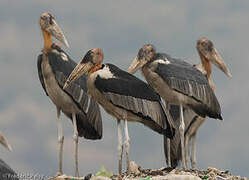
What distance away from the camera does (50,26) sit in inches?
711

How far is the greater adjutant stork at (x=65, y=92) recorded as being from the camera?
17.0 m

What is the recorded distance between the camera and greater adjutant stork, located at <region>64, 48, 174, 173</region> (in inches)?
610

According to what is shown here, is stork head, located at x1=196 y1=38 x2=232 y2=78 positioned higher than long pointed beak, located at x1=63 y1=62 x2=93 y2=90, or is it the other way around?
stork head, located at x1=196 y1=38 x2=232 y2=78

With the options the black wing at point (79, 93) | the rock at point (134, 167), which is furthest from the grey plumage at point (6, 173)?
the black wing at point (79, 93)

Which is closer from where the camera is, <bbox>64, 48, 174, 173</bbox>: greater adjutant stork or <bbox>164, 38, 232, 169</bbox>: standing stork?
<bbox>64, 48, 174, 173</bbox>: greater adjutant stork

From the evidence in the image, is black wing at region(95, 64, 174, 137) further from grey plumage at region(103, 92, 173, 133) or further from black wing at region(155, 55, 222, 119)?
black wing at region(155, 55, 222, 119)

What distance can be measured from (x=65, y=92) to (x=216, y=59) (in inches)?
188

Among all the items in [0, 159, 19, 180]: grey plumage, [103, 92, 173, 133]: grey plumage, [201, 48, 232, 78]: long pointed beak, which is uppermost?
[201, 48, 232, 78]: long pointed beak

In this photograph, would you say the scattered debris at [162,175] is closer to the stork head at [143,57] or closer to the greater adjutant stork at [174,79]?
the greater adjutant stork at [174,79]

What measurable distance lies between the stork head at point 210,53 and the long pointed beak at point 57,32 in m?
4.01

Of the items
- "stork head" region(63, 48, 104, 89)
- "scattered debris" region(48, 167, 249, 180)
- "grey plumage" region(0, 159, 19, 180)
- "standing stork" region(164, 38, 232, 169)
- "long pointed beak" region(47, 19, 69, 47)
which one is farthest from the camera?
"standing stork" region(164, 38, 232, 169)

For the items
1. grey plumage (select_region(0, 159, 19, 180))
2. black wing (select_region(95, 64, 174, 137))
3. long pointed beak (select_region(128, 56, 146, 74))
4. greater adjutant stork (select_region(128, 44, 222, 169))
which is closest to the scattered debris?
greater adjutant stork (select_region(128, 44, 222, 169))

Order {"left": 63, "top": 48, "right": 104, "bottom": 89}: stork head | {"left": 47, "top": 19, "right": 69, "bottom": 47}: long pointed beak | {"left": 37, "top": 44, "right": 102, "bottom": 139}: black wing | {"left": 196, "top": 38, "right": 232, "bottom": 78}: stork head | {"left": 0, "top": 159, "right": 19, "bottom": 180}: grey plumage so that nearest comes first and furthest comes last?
{"left": 0, "top": 159, "right": 19, "bottom": 180}: grey plumage
{"left": 63, "top": 48, "right": 104, "bottom": 89}: stork head
{"left": 37, "top": 44, "right": 102, "bottom": 139}: black wing
{"left": 47, "top": 19, "right": 69, "bottom": 47}: long pointed beak
{"left": 196, "top": 38, "right": 232, "bottom": 78}: stork head

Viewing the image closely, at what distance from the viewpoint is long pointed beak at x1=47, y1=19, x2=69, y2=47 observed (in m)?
17.8
